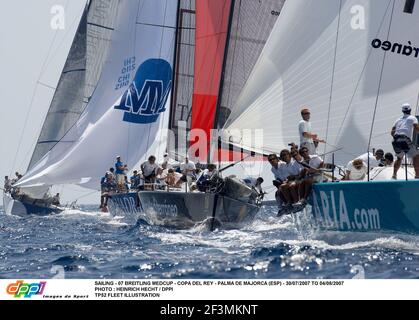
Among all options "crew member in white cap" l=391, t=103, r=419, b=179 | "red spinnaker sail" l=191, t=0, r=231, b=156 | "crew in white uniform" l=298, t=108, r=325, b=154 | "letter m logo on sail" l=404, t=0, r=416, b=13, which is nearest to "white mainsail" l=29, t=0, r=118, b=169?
"red spinnaker sail" l=191, t=0, r=231, b=156

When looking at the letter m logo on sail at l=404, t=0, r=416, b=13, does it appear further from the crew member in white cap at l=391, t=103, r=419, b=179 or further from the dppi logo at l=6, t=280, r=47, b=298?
the dppi logo at l=6, t=280, r=47, b=298

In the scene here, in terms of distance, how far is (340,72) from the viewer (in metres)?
11.4

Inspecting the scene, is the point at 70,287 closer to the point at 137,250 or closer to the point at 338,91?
the point at 137,250

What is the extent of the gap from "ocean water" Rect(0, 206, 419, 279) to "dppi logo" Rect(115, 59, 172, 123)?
617 centimetres

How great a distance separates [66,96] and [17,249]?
15.4 m

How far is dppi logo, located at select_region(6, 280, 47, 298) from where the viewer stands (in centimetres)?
603

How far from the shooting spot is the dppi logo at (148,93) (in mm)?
19906

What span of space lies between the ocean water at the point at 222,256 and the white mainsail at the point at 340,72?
56.2 inches

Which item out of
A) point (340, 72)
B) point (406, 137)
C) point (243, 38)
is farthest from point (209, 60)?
point (406, 137)

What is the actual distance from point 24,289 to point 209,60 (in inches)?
503

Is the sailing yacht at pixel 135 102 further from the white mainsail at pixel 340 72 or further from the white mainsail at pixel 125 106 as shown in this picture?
A: the white mainsail at pixel 340 72

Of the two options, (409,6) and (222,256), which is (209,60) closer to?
(409,6)

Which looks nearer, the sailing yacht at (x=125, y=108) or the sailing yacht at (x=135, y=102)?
the sailing yacht at (x=135, y=102)

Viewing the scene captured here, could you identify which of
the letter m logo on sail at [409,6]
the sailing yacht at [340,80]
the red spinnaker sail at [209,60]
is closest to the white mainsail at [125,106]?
the red spinnaker sail at [209,60]
